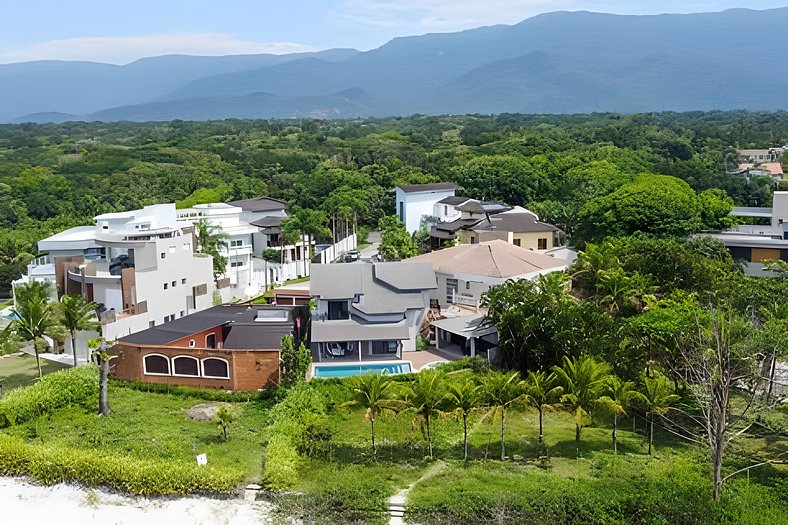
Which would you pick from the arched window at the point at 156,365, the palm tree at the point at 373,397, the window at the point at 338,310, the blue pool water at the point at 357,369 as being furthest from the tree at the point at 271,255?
the palm tree at the point at 373,397

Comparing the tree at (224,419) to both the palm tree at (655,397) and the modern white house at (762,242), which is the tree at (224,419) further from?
the modern white house at (762,242)

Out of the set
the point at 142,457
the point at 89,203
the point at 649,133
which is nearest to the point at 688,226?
the point at 142,457

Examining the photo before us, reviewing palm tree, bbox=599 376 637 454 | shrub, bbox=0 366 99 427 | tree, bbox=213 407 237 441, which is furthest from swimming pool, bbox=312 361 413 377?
palm tree, bbox=599 376 637 454

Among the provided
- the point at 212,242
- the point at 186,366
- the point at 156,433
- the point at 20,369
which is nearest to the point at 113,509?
the point at 156,433

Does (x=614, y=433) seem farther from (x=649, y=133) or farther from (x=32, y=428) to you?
(x=649, y=133)

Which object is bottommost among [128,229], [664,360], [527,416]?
[527,416]

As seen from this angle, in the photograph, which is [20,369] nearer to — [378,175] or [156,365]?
[156,365]
